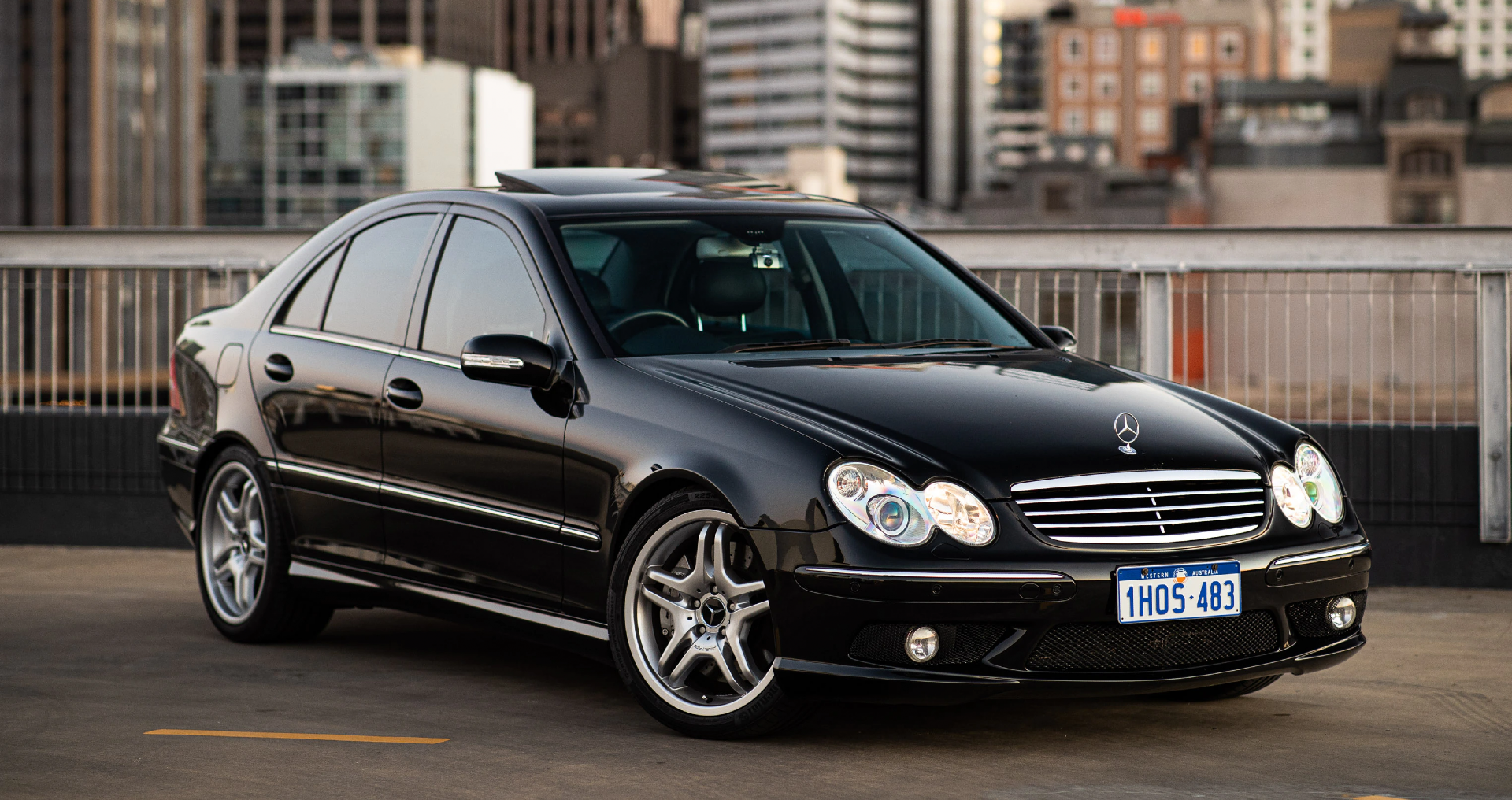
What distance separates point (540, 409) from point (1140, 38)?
19555cm

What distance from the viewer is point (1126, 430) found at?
16.5ft

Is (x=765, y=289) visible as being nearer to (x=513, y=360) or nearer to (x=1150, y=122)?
(x=513, y=360)

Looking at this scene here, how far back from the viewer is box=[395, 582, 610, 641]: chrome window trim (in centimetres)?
544

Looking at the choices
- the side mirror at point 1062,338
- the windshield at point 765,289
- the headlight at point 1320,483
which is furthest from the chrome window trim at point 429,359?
the headlight at point 1320,483

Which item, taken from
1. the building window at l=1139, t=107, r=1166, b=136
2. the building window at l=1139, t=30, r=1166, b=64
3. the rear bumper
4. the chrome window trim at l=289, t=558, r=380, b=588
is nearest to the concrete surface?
the rear bumper

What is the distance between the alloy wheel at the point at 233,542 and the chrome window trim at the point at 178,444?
0.17 meters

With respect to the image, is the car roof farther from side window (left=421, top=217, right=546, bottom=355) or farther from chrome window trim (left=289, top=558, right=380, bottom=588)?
chrome window trim (left=289, top=558, right=380, bottom=588)

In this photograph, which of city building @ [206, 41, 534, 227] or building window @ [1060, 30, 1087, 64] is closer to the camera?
city building @ [206, 41, 534, 227]

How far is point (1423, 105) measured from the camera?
11250 centimetres

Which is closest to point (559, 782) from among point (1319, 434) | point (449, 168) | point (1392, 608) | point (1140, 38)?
point (1392, 608)

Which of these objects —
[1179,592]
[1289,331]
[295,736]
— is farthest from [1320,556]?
[1289,331]

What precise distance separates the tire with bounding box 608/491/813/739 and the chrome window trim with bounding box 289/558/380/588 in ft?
4.82

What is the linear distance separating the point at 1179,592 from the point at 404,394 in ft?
8.48

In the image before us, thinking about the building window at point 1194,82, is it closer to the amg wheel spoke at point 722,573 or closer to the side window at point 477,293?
the side window at point 477,293
